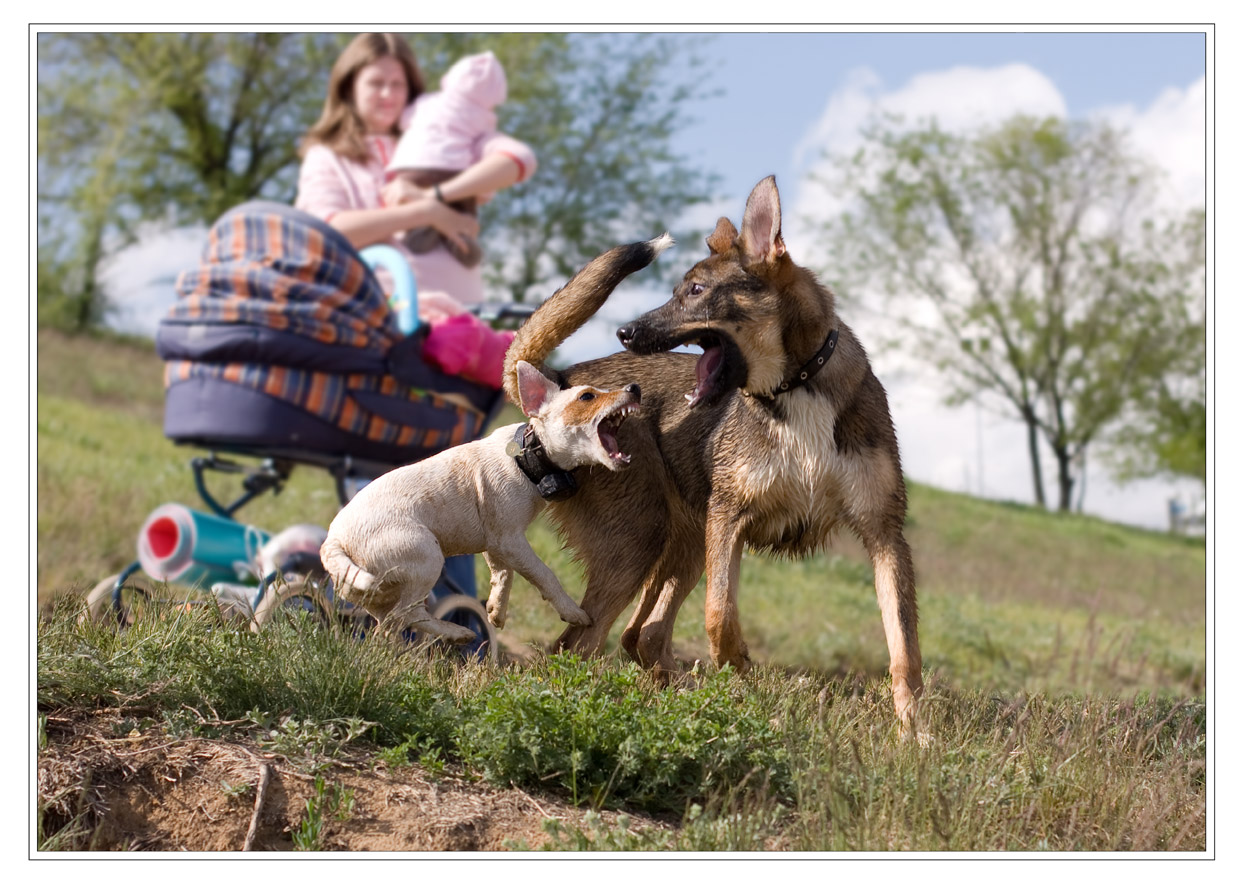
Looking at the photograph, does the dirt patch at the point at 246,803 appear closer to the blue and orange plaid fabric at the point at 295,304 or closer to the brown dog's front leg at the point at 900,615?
the brown dog's front leg at the point at 900,615

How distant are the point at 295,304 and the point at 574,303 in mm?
2338

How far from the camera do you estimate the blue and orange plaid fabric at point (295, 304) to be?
21.5 ft

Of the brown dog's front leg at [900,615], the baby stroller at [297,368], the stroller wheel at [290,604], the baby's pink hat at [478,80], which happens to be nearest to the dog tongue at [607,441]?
the brown dog's front leg at [900,615]

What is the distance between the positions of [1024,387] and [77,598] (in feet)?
111

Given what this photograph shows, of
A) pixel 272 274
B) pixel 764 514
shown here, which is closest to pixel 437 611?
pixel 764 514

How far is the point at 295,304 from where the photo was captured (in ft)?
21.4

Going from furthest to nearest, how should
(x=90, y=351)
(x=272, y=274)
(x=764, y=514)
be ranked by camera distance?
(x=90, y=351) → (x=272, y=274) → (x=764, y=514)

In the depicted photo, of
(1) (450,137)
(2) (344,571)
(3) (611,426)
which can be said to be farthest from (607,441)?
(1) (450,137)

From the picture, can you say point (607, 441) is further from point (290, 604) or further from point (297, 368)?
point (297, 368)

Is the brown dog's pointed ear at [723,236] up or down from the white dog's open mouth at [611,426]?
up

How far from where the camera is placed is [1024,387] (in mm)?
35625

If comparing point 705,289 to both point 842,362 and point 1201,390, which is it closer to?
point 842,362

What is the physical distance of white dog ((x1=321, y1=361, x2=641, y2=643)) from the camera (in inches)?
174

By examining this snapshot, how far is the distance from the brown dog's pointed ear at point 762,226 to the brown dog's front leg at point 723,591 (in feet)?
3.42
